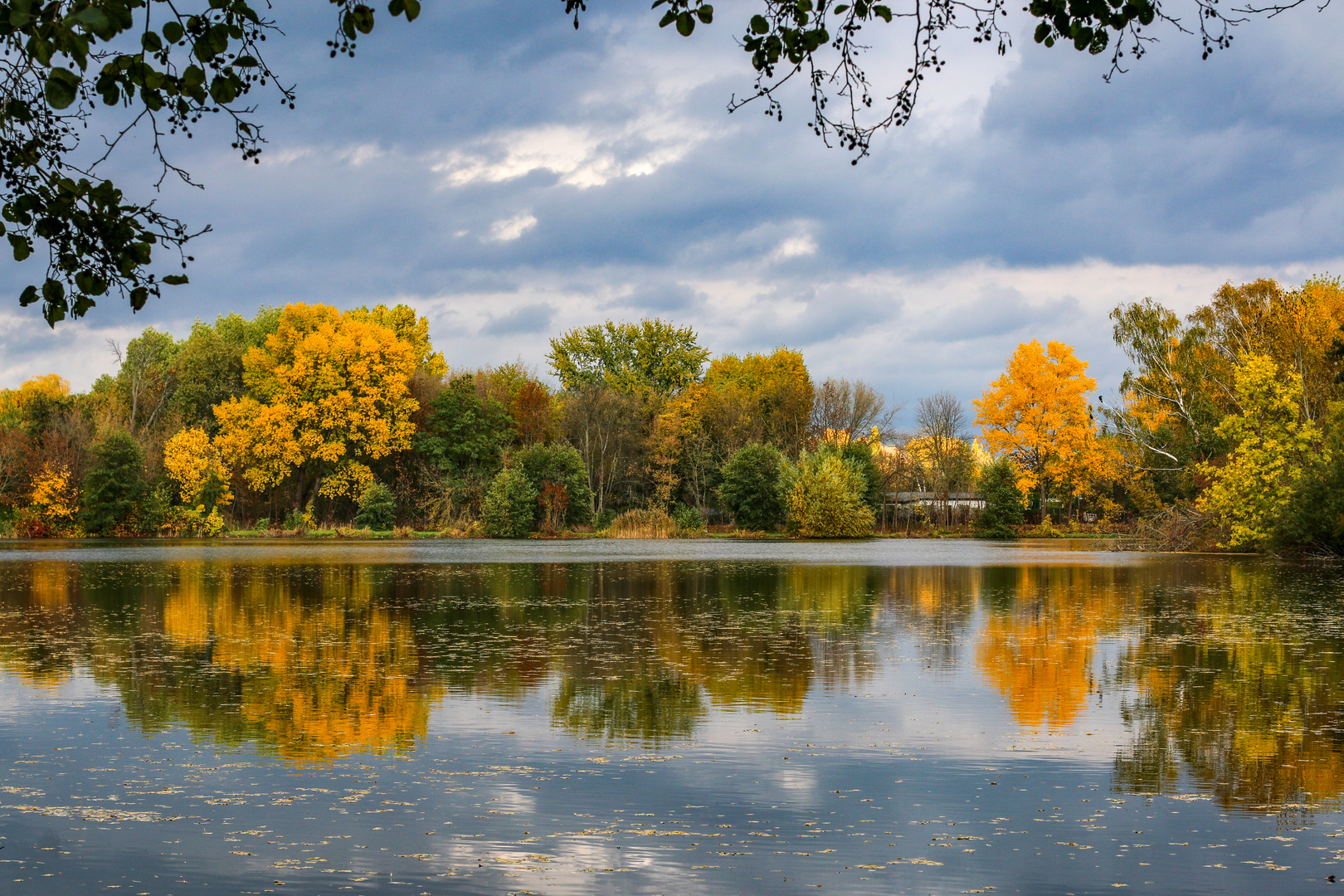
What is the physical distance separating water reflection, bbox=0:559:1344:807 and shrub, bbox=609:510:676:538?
2995 centimetres

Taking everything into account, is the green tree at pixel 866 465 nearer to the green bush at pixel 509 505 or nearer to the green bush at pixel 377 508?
the green bush at pixel 509 505

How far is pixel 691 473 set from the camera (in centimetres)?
6119

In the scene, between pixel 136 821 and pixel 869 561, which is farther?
pixel 869 561

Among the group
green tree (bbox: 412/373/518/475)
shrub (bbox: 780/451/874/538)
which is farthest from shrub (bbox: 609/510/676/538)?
green tree (bbox: 412/373/518/475)

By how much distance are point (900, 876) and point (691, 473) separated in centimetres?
5601

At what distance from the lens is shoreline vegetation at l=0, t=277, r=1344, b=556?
50.3 metres

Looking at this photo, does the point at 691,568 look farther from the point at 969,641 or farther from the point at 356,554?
the point at 969,641

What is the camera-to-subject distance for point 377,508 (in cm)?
5162

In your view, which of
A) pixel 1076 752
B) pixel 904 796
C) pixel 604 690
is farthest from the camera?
pixel 604 690

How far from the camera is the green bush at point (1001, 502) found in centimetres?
5644

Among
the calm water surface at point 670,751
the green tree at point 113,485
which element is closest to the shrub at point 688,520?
the green tree at point 113,485

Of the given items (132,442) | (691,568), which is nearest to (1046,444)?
(691,568)

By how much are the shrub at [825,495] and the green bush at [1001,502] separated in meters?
7.65

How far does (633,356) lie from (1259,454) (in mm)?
42267
